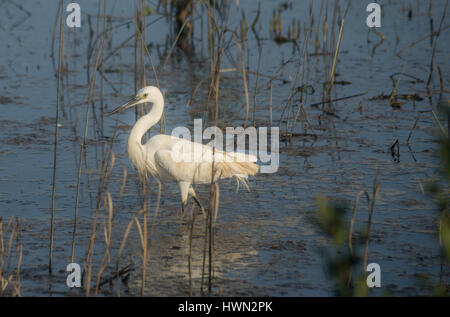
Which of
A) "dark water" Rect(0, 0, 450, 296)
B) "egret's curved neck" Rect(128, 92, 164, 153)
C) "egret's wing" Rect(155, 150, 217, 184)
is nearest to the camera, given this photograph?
"dark water" Rect(0, 0, 450, 296)

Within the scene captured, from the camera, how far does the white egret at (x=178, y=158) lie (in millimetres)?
6070

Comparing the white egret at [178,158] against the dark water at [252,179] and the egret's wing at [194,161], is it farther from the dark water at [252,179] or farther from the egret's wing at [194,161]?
the dark water at [252,179]

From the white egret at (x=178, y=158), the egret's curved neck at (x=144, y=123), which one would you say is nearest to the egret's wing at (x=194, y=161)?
the white egret at (x=178, y=158)

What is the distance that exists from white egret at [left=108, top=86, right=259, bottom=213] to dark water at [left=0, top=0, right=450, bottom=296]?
30cm

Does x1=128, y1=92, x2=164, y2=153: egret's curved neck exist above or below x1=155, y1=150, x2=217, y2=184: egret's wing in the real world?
above

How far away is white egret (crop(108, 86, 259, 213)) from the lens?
19.9 ft

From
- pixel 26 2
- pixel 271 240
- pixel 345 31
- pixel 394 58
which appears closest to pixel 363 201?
pixel 271 240

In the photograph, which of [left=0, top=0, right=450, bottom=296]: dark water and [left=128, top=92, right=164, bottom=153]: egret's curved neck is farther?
[left=128, top=92, right=164, bottom=153]: egret's curved neck

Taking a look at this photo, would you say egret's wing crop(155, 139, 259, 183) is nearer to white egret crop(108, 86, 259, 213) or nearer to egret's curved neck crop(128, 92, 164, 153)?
white egret crop(108, 86, 259, 213)

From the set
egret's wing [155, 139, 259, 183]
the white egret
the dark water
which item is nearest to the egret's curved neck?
the white egret

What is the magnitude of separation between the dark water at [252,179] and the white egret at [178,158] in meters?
0.30

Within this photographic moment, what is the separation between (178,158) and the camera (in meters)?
6.00

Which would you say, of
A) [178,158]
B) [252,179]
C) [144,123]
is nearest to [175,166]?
[178,158]

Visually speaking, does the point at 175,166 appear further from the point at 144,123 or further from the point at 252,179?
the point at 252,179
